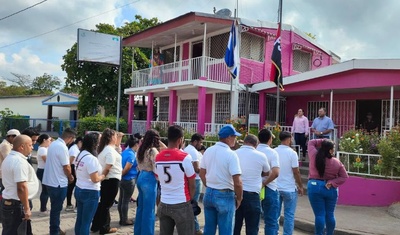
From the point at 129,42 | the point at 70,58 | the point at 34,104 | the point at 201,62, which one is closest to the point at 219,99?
the point at 201,62

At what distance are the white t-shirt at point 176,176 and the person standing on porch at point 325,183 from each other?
7.70ft

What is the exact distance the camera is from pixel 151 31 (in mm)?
18188

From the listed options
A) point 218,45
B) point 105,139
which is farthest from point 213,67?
point 105,139

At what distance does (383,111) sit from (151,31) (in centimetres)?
1082

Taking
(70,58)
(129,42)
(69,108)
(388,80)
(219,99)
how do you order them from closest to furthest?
(388,80)
(219,99)
(129,42)
(70,58)
(69,108)

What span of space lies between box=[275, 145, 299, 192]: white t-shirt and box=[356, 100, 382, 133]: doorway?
31.7 feet

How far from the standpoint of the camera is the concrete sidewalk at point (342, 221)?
6730 mm

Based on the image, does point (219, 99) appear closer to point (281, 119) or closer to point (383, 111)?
point (281, 119)

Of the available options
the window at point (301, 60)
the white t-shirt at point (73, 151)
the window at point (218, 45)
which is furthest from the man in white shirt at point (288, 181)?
the window at point (301, 60)

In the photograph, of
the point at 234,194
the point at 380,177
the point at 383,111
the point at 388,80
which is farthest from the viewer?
the point at 383,111

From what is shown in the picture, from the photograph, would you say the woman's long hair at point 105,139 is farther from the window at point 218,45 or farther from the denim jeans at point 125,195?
the window at point 218,45

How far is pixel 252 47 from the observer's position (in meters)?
17.0

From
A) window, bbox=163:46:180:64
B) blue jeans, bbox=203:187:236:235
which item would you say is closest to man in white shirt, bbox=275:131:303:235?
blue jeans, bbox=203:187:236:235

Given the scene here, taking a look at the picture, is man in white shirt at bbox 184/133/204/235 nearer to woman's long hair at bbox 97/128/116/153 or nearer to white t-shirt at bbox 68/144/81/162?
woman's long hair at bbox 97/128/116/153
